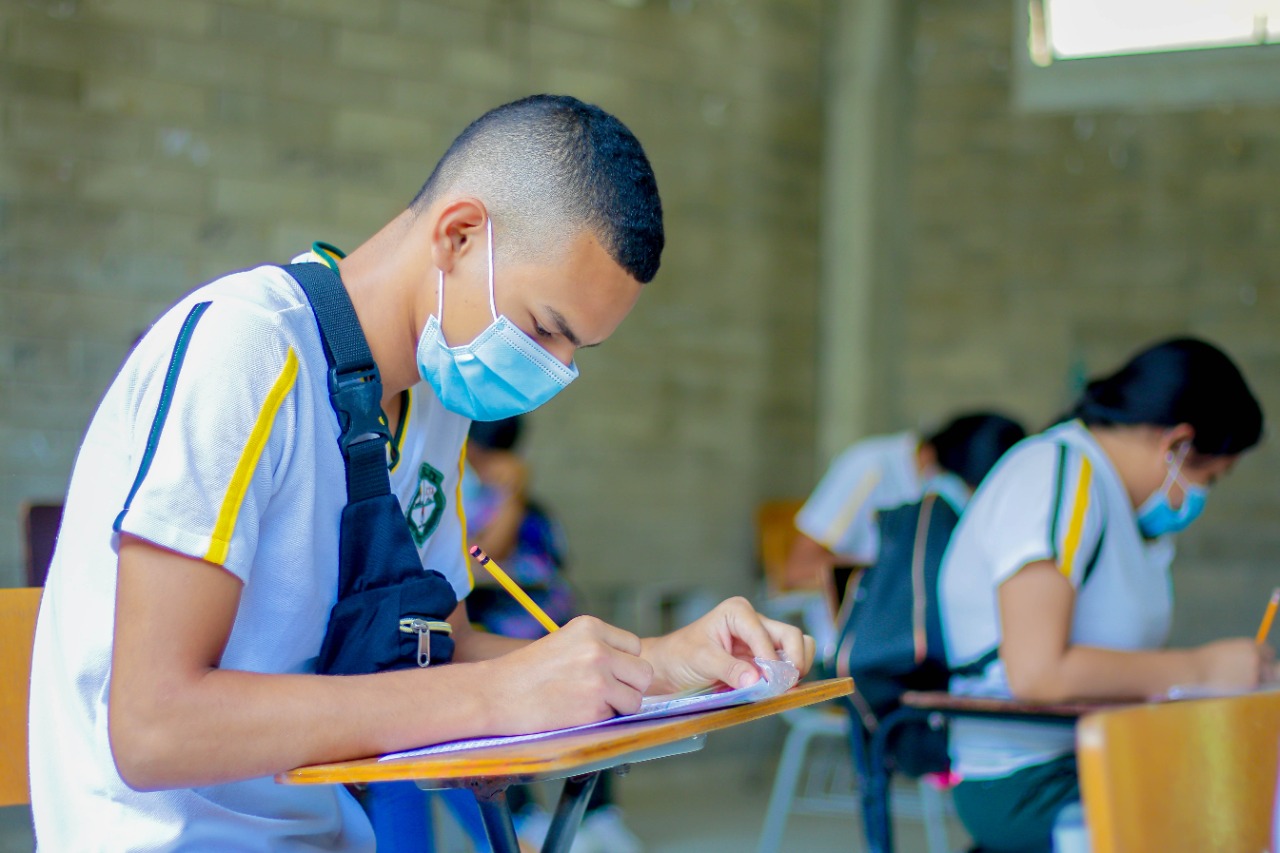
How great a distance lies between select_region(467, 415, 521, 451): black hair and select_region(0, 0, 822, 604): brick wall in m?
0.86

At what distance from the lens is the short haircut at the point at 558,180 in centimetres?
128

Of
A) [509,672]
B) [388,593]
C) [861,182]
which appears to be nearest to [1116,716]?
[509,672]

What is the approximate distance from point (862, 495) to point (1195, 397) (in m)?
2.31

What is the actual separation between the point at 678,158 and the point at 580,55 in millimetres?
560

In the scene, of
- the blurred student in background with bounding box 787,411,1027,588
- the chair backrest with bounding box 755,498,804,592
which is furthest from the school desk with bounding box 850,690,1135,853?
the chair backrest with bounding box 755,498,804,592

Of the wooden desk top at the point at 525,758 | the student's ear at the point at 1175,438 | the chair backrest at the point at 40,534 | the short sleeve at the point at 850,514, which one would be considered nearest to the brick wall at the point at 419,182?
the short sleeve at the point at 850,514

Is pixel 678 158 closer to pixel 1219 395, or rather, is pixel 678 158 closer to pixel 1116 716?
pixel 1219 395

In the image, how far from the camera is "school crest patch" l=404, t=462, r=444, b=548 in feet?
4.72

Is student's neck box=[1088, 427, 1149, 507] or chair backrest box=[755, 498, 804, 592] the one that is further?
chair backrest box=[755, 498, 804, 592]

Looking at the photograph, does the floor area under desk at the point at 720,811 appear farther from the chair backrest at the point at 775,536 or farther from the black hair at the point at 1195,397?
the black hair at the point at 1195,397

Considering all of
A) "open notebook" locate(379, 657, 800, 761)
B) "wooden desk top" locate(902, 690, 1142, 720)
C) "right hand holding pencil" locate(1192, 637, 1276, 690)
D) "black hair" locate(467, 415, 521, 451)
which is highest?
"open notebook" locate(379, 657, 800, 761)

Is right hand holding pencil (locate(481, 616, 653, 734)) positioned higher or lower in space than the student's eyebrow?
lower

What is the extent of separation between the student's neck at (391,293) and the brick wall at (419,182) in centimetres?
255

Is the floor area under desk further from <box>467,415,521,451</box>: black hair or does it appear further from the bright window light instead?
the bright window light
